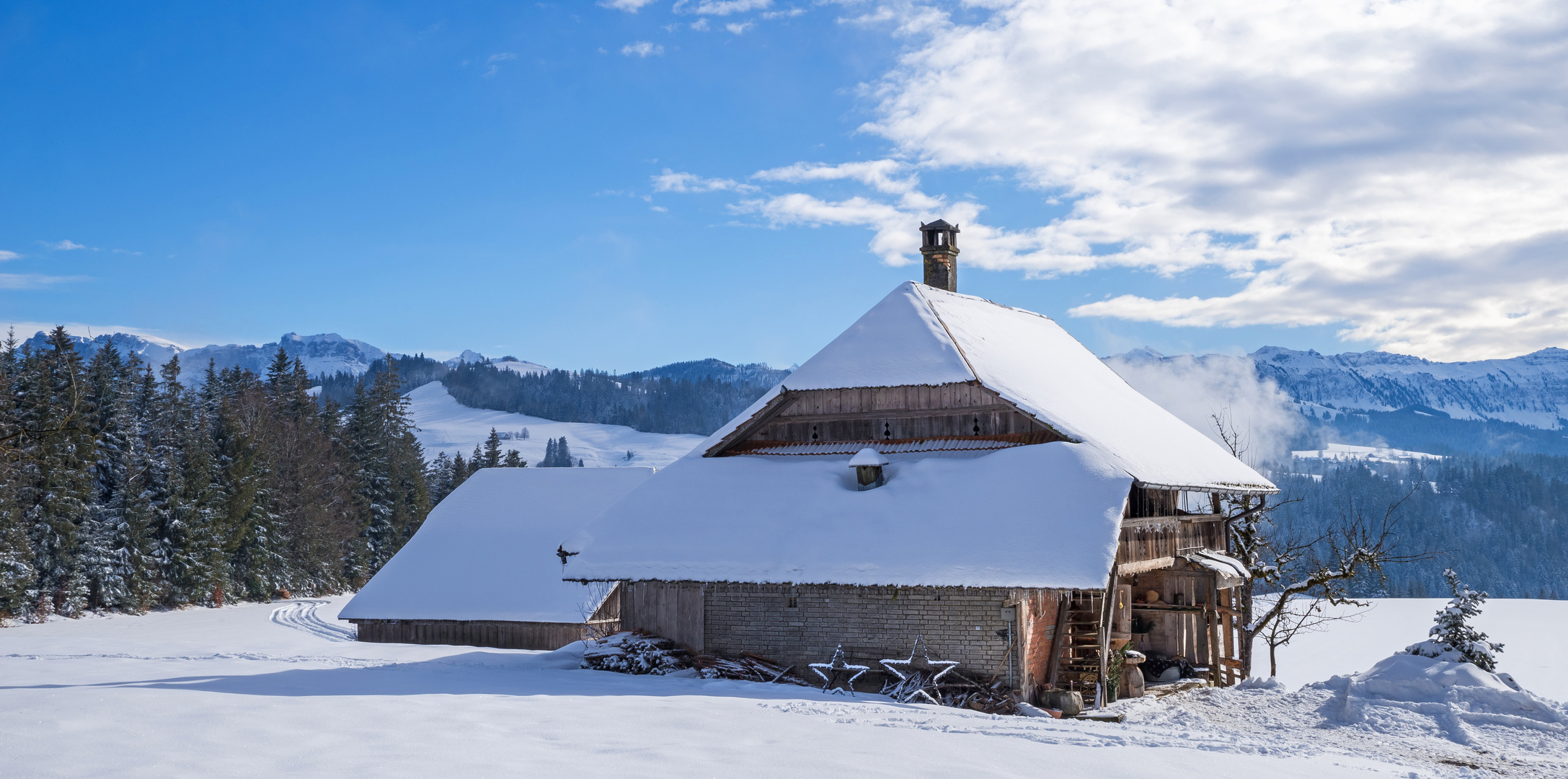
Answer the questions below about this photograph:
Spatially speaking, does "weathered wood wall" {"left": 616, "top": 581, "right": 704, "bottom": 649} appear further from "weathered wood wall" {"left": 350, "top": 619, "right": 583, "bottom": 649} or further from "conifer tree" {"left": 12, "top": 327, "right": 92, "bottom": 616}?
"conifer tree" {"left": 12, "top": 327, "right": 92, "bottom": 616}

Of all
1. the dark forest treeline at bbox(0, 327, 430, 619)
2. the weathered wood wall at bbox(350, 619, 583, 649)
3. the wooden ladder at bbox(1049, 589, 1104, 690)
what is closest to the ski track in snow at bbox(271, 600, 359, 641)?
A: the weathered wood wall at bbox(350, 619, 583, 649)

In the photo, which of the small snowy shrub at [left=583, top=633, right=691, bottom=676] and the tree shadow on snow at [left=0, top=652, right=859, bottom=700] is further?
the small snowy shrub at [left=583, top=633, right=691, bottom=676]

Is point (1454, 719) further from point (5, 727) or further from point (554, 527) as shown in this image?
point (554, 527)

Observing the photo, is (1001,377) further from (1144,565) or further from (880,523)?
(1144,565)

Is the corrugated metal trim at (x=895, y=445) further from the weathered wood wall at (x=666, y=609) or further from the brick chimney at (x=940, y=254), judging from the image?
the brick chimney at (x=940, y=254)

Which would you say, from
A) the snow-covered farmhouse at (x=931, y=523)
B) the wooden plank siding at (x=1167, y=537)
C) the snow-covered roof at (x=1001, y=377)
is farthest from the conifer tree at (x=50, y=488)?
the wooden plank siding at (x=1167, y=537)

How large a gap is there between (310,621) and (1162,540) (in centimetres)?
3610

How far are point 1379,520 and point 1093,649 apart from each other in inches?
8103

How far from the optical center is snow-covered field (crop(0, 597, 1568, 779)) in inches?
340

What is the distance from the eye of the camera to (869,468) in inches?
832

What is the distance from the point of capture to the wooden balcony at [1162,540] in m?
20.2

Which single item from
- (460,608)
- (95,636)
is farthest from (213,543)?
(460,608)

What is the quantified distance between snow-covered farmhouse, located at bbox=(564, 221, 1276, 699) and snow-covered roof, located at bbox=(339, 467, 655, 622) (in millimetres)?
12199

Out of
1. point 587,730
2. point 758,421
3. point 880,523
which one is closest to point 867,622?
point 880,523
